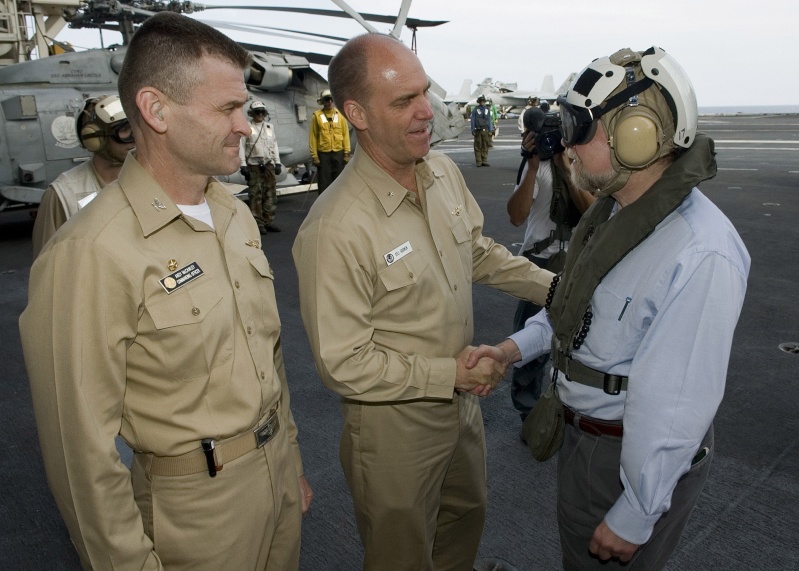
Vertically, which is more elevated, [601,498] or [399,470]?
[601,498]

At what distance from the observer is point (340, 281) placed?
197cm

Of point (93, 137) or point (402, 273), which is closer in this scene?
point (402, 273)

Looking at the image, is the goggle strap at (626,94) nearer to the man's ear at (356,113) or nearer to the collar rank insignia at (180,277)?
the man's ear at (356,113)

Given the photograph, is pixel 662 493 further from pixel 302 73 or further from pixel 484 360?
pixel 302 73

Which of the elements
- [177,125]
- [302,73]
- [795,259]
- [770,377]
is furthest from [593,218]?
[302,73]

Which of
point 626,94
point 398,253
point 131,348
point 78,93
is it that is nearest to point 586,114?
point 626,94

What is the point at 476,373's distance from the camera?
2.08 metres

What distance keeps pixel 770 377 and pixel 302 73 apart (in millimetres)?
10694

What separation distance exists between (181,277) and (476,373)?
1.00 m

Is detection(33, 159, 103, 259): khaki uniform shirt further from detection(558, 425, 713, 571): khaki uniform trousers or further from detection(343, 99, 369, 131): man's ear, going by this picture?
detection(558, 425, 713, 571): khaki uniform trousers

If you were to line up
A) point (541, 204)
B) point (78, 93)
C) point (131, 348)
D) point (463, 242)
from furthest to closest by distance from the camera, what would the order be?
point (78, 93), point (541, 204), point (463, 242), point (131, 348)

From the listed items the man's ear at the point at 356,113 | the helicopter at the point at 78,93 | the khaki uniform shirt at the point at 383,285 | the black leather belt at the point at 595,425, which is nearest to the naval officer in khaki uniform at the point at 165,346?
the khaki uniform shirt at the point at 383,285

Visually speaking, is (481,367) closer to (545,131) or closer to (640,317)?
(640,317)

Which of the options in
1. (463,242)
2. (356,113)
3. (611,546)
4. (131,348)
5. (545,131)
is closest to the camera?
(131,348)
